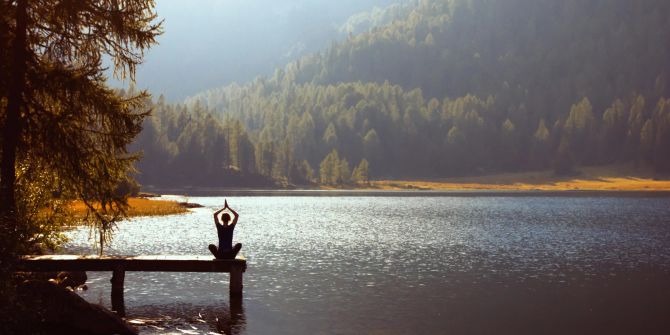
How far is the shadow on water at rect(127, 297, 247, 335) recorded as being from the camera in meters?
23.5

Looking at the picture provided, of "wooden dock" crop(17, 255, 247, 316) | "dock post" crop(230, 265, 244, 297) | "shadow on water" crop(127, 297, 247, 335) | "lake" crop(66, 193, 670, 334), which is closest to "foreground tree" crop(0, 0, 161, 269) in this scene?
"shadow on water" crop(127, 297, 247, 335)

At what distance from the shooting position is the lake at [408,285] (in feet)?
84.0

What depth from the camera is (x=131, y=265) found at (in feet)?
94.0

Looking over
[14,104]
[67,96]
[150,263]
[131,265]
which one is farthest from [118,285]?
[14,104]

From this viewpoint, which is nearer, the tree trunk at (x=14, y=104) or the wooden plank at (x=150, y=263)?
→ the tree trunk at (x=14, y=104)

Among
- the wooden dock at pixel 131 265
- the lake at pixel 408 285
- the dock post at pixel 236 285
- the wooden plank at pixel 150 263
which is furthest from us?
the dock post at pixel 236 285

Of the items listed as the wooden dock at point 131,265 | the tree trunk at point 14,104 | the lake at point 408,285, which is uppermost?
the tree trunk at point 14,104

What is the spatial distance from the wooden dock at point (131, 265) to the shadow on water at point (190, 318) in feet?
5.17

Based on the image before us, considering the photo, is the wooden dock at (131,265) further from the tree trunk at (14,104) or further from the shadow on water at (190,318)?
the tree trunk at (14,104)

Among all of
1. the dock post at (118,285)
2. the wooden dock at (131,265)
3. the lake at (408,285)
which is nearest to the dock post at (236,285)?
the wooden dock at (131,265)

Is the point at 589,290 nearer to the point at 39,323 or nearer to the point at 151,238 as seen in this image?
the point at 39,323

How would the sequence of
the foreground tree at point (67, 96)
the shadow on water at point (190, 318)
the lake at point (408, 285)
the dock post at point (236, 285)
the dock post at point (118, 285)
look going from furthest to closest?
1. the dock post at point (236, 285)
2. the dock post at point (118, 285)
3. the lake at point (408, 285)
4. the shadow on water at point (190, 318)
5. the foreground tree at point (67, 96)

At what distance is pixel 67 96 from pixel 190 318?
398 inches

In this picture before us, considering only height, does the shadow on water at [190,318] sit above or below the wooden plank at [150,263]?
below
